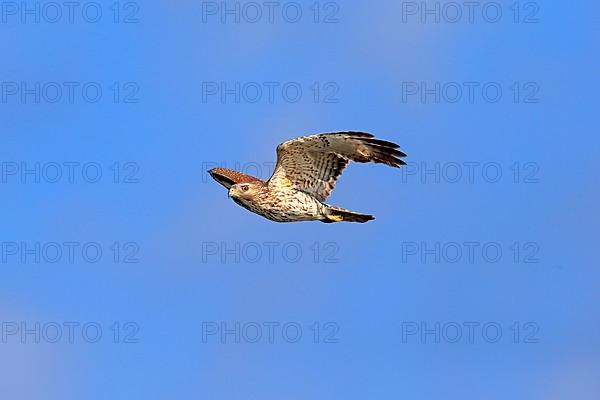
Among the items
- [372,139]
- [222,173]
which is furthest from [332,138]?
[222,173]

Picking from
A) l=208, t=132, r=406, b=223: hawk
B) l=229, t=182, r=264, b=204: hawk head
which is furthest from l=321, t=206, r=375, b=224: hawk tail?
l=229, t=182, r=264, b=204: hawk head

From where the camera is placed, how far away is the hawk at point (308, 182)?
98.7ft

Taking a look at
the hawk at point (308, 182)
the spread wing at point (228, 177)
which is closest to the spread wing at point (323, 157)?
the hawk at point (308, 182)

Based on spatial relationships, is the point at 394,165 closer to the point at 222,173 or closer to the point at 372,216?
the point at 372,216

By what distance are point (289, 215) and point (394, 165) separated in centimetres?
248

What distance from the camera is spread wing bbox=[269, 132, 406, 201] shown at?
98.1ft

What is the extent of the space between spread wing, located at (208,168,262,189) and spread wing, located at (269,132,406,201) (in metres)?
1.57

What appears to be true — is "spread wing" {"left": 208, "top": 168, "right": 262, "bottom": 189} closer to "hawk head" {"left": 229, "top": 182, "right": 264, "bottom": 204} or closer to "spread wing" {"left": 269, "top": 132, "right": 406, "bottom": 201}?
"hawk head" {"left": 229, "top": 182, "right": 264, "bottom": 204}

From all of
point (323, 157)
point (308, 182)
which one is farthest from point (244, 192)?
point (323, 157)

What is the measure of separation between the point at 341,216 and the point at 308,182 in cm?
101

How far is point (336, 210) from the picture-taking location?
101 ft

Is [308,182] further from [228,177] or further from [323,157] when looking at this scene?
[228,177]

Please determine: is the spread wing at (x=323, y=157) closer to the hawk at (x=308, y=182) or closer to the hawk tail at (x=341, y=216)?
the hawk at (x=308, y=182)

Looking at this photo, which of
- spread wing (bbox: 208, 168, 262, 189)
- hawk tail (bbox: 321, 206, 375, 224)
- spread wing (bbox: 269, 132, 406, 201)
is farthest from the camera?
spread wing (bbox: 208, 168, 262, 189)
